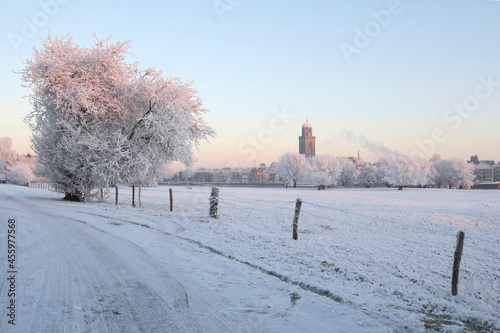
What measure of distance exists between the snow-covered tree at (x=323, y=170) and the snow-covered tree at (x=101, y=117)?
81.0 metres

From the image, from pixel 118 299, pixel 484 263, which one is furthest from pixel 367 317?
pixel 484 263

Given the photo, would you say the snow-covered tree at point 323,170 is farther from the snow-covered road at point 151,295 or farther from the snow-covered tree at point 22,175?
the snow-covered road at point 151,295

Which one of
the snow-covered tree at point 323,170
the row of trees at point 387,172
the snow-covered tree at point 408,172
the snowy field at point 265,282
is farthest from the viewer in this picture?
the snow-covered tree at point 323,170

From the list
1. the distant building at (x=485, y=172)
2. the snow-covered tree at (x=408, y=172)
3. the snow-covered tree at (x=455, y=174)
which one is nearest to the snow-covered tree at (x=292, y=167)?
the snow-covered tree at (x=408, y=172)

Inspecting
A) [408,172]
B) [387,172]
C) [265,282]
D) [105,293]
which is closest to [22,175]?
A: [105,293]

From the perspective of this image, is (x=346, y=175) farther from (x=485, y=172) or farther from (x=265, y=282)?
(x=265, y=282)

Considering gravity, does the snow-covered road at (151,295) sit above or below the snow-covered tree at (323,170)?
below

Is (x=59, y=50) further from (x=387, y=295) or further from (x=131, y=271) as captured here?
(x=387, y=295)

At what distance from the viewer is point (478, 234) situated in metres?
15.6

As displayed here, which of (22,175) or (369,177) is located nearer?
(22,175)

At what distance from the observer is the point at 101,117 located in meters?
22.9

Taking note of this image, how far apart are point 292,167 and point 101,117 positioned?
95966mm

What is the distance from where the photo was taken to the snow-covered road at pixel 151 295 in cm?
421

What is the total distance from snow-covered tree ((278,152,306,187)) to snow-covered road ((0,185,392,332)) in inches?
4183
